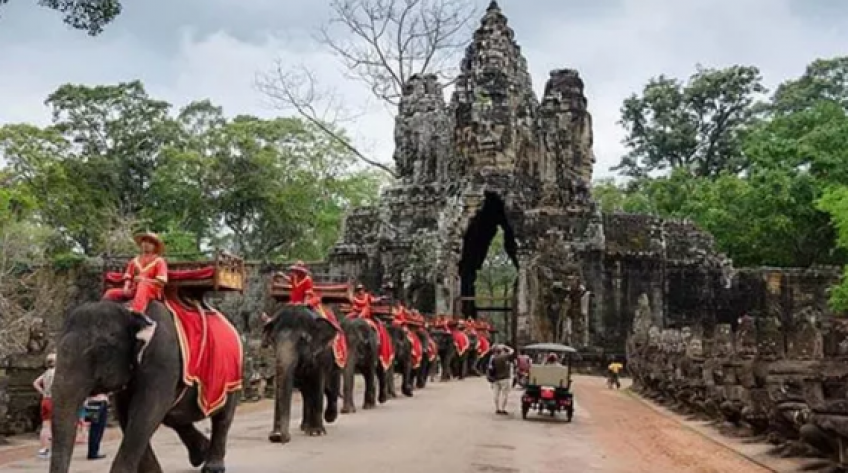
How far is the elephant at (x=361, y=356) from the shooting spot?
1808 cm

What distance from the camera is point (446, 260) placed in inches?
1613

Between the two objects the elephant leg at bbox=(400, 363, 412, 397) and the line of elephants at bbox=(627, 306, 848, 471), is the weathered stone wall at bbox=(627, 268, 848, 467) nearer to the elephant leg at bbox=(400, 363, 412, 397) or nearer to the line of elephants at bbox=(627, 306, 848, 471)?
the line of elephants at bbox=(627, 306, 848, 471)

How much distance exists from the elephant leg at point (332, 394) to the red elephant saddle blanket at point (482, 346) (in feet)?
69.1

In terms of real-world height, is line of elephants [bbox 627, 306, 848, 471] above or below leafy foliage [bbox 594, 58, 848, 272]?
below

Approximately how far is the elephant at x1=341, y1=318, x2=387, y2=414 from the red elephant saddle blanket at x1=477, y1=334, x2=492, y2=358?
53.6ft

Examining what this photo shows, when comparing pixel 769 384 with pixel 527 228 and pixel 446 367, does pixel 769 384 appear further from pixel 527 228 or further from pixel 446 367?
pixel 527 228

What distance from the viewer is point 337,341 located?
612 inches

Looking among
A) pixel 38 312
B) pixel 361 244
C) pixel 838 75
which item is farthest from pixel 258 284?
pixel 838 75

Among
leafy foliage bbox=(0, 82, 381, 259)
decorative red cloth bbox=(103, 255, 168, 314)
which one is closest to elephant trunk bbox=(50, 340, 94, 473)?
decorative red cloth bbox=(103, 255, 168, 314)

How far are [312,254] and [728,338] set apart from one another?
41834 millimetres

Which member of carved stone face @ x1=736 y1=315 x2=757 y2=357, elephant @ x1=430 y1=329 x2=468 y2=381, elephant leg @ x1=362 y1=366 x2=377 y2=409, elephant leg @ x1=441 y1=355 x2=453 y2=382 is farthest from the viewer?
elephant leg @ x1=441 y1=355 x2=453 y2=382

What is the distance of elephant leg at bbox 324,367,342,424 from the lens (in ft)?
49.9

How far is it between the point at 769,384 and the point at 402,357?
35.9ft

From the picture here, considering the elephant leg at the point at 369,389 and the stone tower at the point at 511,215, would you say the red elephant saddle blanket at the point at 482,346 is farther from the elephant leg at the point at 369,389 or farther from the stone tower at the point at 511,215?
the elephant leg at the point at 369,389
